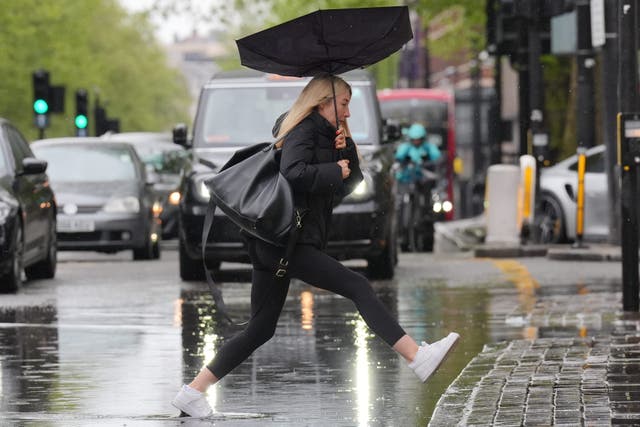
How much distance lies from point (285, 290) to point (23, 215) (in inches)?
338

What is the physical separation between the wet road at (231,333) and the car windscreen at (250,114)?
140cm

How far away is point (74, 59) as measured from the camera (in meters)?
74.4

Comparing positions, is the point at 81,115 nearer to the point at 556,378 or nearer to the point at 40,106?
the point at 40,106

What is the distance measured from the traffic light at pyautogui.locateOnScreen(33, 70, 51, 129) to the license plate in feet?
41.4

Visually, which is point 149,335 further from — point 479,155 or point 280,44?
point 479,155

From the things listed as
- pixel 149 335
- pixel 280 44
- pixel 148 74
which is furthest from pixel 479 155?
pixel 148 74

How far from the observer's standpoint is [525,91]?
26.6 meters

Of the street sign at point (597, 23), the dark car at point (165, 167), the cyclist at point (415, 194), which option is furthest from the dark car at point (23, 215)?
the cyclist at point (415, 194)

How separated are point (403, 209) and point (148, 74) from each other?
83.3 metres

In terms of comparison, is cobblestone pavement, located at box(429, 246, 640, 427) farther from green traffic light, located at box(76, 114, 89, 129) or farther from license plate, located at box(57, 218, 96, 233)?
green traffic light, located at box(76, 114, 89, 129)

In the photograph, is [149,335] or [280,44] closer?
[280,44]

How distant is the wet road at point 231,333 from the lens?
28.5 ft

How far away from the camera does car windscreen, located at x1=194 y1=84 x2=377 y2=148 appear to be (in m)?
Result: 18.6

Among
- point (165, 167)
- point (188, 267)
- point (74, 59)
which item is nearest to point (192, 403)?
point (188, 267)
